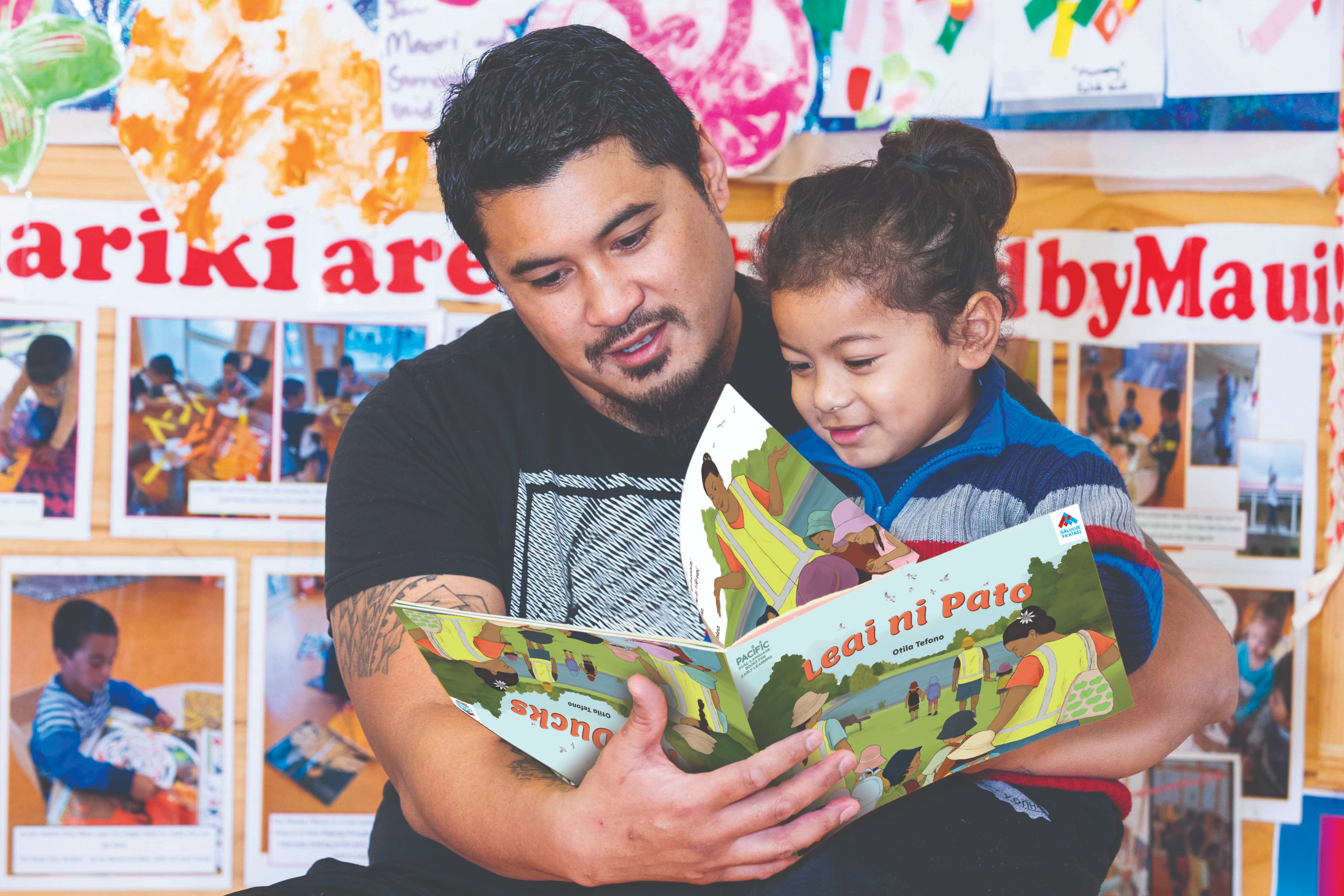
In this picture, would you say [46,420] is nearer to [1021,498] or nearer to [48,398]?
[48,398]

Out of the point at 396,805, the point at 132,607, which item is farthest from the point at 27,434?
the point at 396,805

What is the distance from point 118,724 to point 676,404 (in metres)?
1.21

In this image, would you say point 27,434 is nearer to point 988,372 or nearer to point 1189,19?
point 988,372

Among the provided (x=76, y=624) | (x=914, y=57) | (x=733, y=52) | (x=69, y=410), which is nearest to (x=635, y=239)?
(x=733, y=52)

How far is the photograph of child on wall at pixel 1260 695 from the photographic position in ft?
5.68

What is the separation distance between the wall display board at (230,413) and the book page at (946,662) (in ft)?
3.92

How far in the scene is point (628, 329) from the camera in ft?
3.88

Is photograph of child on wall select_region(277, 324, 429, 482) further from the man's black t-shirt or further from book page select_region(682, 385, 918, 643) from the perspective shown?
book page select_region(682, 385, 918, 643)

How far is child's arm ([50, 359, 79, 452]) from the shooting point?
1.76 m

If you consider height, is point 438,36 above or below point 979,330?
above

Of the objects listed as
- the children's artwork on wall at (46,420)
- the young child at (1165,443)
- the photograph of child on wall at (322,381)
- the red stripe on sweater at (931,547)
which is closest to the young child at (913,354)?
the red stripe on sweater at (931,547)

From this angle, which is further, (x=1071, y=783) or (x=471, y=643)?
(x=1071, y=783)

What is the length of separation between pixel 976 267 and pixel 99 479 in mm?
1457

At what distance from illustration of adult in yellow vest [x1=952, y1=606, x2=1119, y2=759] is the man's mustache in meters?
0.56
